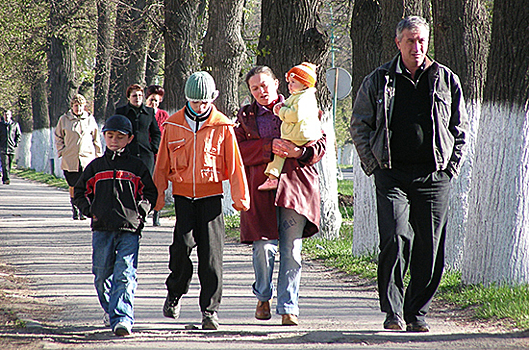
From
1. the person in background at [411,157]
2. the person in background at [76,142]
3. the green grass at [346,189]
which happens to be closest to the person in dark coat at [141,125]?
the person in background at [76,142]

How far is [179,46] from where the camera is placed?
1705cm

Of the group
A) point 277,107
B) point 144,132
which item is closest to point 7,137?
point 144,132

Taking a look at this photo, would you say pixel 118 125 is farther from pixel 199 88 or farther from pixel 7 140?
pixel 7 140

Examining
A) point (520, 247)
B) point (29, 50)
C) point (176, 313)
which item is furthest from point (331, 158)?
point (29, 50)

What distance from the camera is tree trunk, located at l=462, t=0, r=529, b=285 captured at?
264 inches

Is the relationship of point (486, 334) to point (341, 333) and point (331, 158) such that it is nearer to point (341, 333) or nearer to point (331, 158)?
point (341, 333)

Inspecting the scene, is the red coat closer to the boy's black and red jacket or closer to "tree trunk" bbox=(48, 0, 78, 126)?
the boy's black and red jacket

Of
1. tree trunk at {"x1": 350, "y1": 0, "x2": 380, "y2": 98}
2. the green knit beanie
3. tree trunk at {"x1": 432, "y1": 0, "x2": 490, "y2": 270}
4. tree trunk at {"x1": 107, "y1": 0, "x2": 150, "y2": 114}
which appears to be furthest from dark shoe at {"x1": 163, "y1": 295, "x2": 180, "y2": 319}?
tree trunk at {"x1": 107, "y1": 0, "x2": 150, "y2": 114}

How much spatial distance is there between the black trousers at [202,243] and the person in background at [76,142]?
686 cm

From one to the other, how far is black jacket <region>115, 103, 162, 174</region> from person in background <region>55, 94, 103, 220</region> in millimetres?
1670

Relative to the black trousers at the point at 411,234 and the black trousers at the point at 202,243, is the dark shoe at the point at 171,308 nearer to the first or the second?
the black trousers at the point at 202,243

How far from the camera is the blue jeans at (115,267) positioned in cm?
571

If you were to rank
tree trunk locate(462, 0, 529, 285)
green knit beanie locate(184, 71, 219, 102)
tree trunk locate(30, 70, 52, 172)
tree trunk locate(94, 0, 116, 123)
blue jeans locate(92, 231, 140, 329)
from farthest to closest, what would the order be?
tree trunk locate(30, 70, 52, 172) → tree trunk locate(94, 0, 116, 123) → tree trunk locate(462, 0, 529, 285) → green knit beanie locate(184, 71, 219, 102) → blue jeans locate(92, 231, 140, 329)

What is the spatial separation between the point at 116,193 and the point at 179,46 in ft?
38.1
